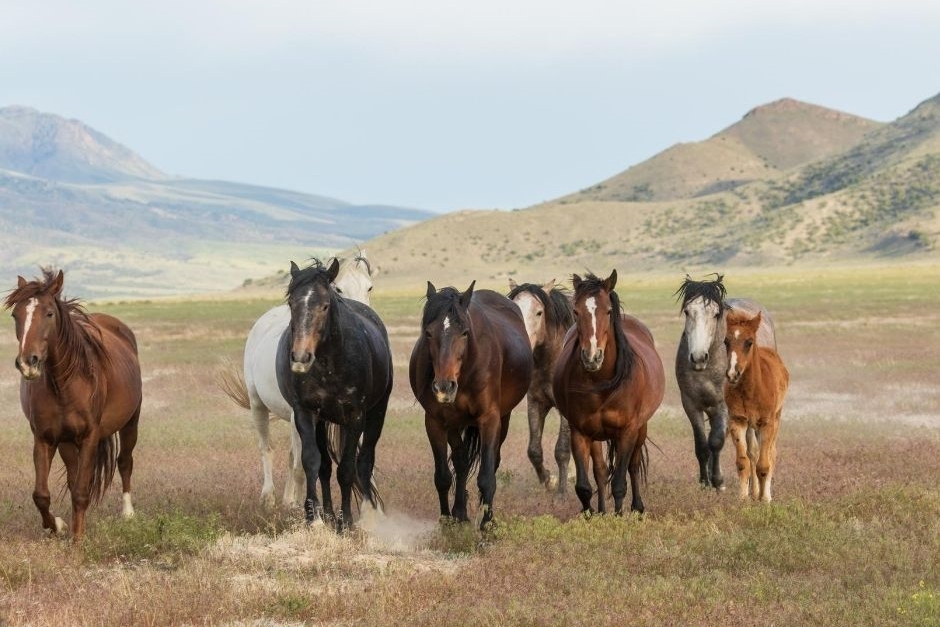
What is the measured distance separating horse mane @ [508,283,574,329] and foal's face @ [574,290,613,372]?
325 centimetres

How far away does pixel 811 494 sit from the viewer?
12.5 metres

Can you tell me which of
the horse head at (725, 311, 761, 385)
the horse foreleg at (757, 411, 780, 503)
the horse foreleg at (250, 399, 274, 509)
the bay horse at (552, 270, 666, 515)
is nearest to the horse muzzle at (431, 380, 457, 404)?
the bay horse at (552, 270, 666, 515)

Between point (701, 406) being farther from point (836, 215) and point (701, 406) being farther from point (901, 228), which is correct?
point (836, 215)

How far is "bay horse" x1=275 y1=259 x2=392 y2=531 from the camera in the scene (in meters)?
10.4

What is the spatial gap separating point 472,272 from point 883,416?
103958mm

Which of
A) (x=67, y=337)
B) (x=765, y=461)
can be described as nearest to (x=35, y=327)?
(x=67, y=337)

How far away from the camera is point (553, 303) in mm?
14203

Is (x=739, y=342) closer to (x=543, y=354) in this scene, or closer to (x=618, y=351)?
(x=618, y=351)

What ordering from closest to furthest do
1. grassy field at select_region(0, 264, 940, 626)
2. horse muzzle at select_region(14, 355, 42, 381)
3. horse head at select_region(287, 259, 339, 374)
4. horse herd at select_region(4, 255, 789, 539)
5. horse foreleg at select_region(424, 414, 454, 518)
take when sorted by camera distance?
grassy field at select_region(0, 264, 940, 626) < horse muzzle at select_region(14, 355, 42, 381) < horse head at select_region(287, 259, 339, 374) < horse herd at select_region(4, 255, 789, 539) < horse foreleg at select_region(424, 414, 454, 518)

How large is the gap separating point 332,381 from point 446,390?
4.33 feet

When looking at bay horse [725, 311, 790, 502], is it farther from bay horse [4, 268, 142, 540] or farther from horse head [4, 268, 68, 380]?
horse head [4, 268, 68, 380]

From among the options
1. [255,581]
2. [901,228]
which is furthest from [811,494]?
[901,228]

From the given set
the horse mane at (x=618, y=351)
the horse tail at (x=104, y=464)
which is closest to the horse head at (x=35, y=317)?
the horse tail at (x=104, y=464)

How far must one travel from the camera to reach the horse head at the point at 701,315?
37.7ft
